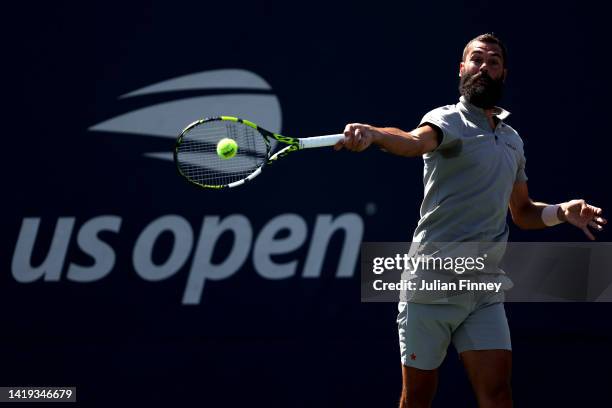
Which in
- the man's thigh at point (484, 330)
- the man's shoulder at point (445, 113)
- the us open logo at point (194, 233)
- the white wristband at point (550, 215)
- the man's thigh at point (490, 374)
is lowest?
the man's thigh at point (490, 374)

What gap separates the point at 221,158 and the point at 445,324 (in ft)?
3.52

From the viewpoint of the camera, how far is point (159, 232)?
5.35m

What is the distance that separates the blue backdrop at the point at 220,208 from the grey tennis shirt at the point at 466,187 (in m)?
1.47

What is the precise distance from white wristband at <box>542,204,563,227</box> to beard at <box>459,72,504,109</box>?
0.54 metres

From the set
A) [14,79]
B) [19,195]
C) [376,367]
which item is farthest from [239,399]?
[14,79]

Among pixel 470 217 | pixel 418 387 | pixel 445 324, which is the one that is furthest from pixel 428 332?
pixel 470 217

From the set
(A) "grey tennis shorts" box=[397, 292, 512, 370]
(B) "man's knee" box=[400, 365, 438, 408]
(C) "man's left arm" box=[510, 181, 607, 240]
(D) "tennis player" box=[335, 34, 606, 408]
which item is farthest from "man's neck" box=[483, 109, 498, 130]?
(B) "man's knee" box=[400, 365, 438, 408]

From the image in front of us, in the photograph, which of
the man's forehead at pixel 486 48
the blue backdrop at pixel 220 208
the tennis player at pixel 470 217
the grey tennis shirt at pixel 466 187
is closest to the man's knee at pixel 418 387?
the tennis player at pixel 470 217

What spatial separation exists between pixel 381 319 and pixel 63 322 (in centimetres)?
166

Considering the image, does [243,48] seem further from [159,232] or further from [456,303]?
[456,303]

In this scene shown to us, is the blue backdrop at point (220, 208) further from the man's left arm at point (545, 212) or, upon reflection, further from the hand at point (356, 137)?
the hand at point (356, 137)

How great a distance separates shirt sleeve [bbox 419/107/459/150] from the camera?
375cm

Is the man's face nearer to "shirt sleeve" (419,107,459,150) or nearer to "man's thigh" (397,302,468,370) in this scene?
"shirt sleeve" (419,107,459,150)

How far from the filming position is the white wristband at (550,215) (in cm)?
418
